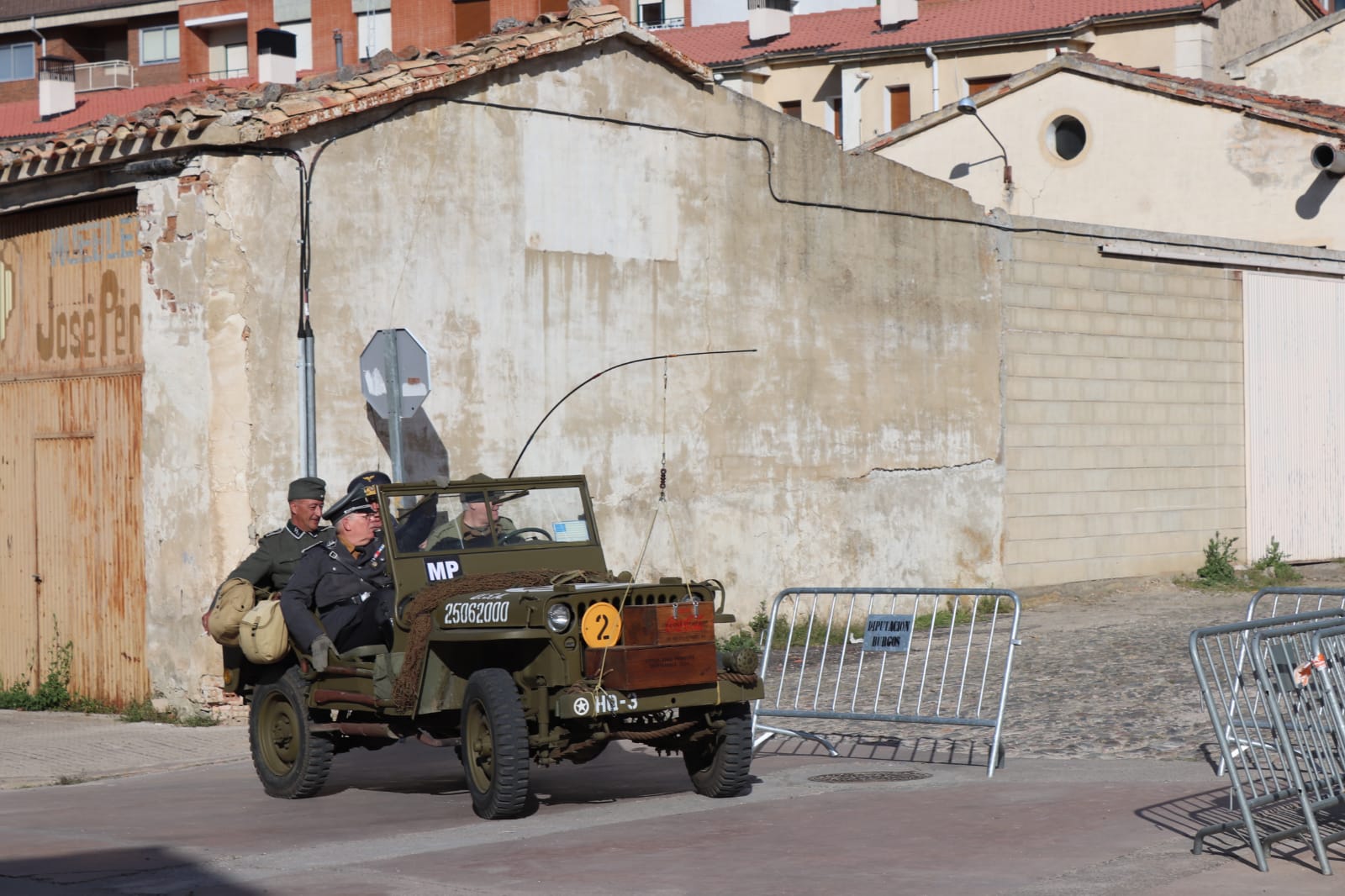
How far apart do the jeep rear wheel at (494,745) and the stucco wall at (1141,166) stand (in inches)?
692

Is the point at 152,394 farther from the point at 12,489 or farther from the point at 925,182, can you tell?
the point at 925,182

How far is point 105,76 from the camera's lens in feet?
217

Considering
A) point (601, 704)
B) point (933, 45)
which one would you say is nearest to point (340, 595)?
point (601, 704)

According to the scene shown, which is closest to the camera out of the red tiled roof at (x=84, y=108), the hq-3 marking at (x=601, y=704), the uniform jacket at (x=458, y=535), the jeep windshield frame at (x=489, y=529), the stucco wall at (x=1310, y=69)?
the hq-3 marking at (x=601, y=704)

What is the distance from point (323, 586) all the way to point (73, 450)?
5487 millimetres

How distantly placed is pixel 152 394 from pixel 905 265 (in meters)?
8.08

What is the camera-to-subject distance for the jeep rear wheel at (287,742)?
395 inches

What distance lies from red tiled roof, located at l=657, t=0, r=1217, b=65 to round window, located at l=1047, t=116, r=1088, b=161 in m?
15.2

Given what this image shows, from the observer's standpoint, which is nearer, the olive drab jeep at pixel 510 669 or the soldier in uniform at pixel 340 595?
the olive drab jeep at pixel 510 669

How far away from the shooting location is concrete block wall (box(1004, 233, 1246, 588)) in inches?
779

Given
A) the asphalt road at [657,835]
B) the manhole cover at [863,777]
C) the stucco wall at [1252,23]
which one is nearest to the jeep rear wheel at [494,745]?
the asphalt road at [657,835]

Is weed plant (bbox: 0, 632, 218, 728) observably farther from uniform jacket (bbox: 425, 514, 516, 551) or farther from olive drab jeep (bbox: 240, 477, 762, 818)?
uniform jacket (bbox: 425, 514, 516, 551)

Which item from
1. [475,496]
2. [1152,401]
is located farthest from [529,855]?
[1152,401]

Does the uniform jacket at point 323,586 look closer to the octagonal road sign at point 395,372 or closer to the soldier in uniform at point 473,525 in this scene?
the soldier in uniform at point 473,525
